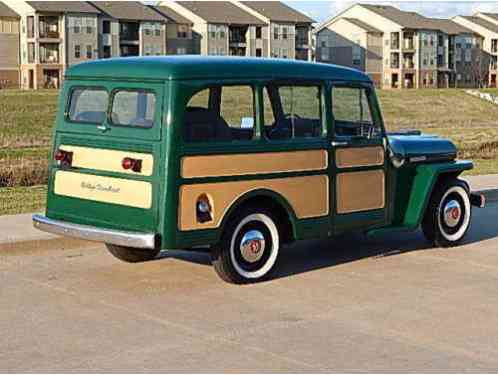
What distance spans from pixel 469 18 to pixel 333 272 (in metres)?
123

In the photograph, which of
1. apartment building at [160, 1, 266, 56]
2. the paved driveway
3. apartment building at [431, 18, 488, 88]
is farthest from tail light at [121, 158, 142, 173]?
apartment building at [431, 18, 488, 88]

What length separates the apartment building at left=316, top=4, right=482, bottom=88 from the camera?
112 m

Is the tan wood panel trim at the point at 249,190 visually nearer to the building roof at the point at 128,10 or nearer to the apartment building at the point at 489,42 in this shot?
the building roof at the point at 128,10

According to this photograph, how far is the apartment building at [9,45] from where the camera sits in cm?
8975

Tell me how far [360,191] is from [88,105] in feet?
8.86

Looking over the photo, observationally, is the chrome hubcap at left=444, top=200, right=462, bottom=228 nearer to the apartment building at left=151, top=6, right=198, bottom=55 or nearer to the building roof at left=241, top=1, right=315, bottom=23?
the apartment building at left=151, top=6, right=198, bottom=55

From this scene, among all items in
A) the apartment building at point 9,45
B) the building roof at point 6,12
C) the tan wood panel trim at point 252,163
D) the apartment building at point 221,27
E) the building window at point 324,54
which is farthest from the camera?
the building window at point 324,54

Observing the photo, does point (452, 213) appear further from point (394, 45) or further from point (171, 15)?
point (394, 45)

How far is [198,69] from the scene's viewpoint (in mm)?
8734

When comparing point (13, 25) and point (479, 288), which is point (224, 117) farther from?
point (13, 25)

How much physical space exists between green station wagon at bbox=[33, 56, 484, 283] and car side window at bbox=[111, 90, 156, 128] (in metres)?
0.01

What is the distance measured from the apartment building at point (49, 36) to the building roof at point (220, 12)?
12203mm

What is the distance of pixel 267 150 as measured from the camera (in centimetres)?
921

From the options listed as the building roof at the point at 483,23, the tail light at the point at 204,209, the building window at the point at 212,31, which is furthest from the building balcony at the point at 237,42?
the tail light at the point at 204,209
